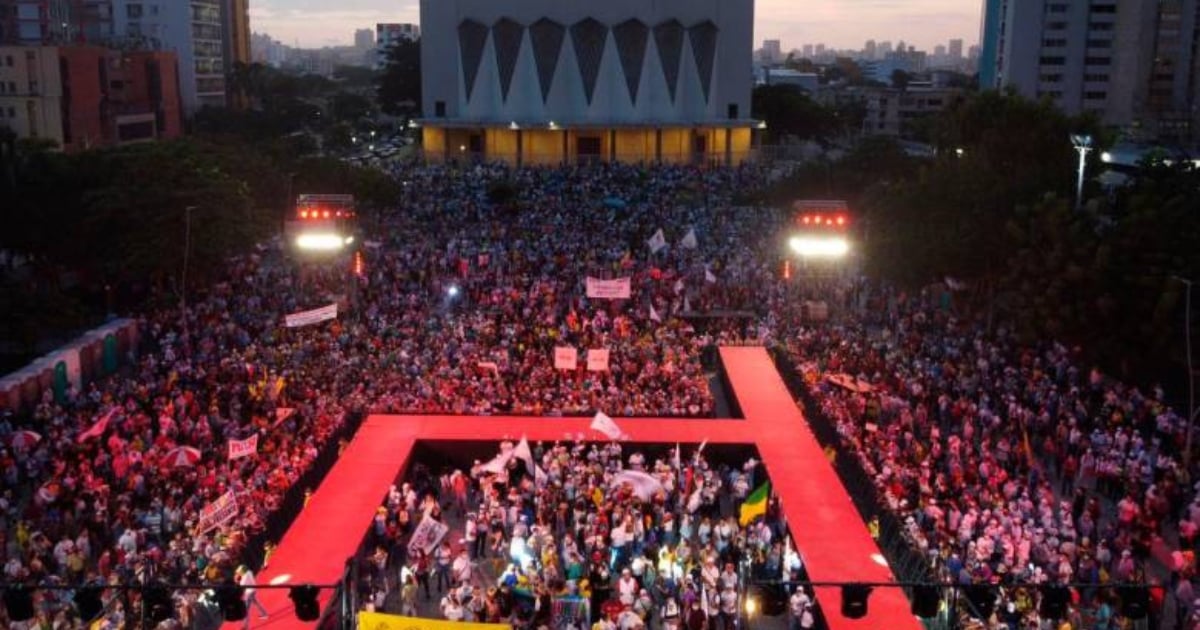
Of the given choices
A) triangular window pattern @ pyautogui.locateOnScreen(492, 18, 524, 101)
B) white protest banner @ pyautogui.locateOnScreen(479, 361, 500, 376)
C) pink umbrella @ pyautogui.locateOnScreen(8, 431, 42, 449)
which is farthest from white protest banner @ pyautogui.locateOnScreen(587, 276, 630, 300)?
triangular window pattern @ pyautogui.locateOnScreen(492, 18, 524, 101)

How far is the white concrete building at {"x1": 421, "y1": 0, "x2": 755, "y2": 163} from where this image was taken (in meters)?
76.3

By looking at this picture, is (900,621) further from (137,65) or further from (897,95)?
(897,95)

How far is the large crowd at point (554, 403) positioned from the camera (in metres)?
17.9

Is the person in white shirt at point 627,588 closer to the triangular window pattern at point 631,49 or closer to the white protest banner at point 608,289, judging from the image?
the white protest banner at point 608,289

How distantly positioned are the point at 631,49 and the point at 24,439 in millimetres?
61274

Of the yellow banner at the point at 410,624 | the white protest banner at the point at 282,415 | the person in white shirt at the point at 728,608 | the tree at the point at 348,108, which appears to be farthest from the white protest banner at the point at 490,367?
the tree at the point at 348,108

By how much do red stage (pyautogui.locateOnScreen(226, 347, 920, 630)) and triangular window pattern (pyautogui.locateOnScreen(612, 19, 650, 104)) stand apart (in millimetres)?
51233

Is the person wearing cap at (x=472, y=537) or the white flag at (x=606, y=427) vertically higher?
the white flag at (x=606, y=427)

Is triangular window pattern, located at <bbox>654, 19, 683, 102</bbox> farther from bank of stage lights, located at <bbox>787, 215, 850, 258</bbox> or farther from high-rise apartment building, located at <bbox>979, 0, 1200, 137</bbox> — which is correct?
bank of stage lights, located at <bbox>787, 215, 850, 258</bbox>

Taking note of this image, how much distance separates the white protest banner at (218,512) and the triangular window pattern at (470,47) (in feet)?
206

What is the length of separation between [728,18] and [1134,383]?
55.9 m

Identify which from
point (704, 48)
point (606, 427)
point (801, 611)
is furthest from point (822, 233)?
point (704, 48)

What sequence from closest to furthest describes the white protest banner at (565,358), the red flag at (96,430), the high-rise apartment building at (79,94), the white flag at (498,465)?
the white flag at (498,465) → the red flag at (96,430) → the white protest banner at (565,358) → the high-rise apartment building at (79,94)

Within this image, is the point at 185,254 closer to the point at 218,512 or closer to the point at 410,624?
the point at 218,512
